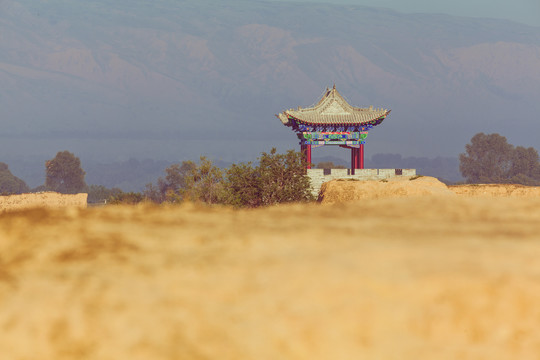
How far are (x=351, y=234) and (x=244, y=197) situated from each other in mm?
16408

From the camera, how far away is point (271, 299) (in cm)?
148

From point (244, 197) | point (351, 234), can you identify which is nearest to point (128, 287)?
point (351, 234)

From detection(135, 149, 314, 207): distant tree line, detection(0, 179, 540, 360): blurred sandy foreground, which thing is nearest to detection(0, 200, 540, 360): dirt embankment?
detection(0, 179, 540, 360): blurred sandy foreground

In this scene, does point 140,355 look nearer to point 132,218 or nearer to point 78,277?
point 78,277

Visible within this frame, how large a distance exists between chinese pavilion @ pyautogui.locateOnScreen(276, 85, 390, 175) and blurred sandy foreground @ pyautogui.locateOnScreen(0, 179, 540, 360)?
88.6ft

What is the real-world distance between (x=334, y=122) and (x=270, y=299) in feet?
91.2

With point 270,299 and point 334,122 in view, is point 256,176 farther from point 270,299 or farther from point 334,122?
point 270,299

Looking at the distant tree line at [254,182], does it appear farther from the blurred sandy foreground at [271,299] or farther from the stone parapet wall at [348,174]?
the blurred sandy foreground at [271,299]

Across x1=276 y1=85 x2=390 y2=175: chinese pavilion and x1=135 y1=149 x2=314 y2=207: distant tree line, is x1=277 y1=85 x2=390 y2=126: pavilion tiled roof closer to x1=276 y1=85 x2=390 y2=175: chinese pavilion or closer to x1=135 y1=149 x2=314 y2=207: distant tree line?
x1=276 y1=85 x2=390 y2=175: chinese pavilion

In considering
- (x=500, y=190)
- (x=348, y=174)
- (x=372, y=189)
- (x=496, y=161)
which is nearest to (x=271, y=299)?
(x=372, y=189)

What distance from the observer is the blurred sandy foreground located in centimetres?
142

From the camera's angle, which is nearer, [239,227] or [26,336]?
[26,336]

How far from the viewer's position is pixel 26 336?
146 centimetres

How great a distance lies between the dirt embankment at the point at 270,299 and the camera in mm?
1420
